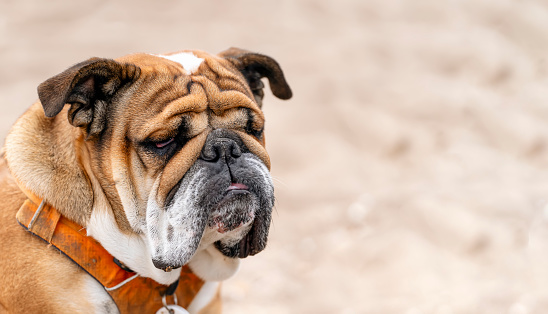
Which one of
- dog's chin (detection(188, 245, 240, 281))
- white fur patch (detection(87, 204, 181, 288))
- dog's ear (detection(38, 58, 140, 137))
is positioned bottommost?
white fur patch (detection(87, 204, 181, 288))

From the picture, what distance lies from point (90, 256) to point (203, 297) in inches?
31.5

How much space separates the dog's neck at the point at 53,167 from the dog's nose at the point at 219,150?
25.3 inches

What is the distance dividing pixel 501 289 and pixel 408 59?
3634 millimetres

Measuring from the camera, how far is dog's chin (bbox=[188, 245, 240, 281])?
136 inches

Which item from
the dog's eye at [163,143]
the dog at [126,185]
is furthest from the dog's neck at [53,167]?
the dog's eye at [163,143]

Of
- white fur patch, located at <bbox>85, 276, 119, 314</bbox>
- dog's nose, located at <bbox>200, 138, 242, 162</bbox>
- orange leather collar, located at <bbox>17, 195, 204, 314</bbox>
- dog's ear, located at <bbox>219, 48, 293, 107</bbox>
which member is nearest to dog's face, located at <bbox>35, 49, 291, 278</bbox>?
dog's nose, located at <bbox>200, 138, 242, 162</bbox>

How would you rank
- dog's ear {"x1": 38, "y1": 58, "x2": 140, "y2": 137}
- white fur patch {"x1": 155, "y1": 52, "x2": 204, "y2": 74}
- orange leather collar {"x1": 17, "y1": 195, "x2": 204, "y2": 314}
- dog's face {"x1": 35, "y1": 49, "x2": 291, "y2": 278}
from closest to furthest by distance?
dog's ear {"x1": 38, "y1": 58, "x2": 140, "y2": 137}, dog's face {"x1": 35, "y1": 49, "x2": 291, "y2": 278}, orange leather collar {"x1": 17, "y1": 195, "x2": 204, "y2": 314}, white fur patch {"x1": 155, "y1": 52, "x2": 204, "y2": 74}

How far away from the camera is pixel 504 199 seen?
562cm

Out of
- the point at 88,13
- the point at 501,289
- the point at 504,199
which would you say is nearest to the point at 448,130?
the point at 504,199

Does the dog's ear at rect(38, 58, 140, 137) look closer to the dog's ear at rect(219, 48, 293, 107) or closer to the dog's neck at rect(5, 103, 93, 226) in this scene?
the dog's neck at rect(5, 103, 93, 226)

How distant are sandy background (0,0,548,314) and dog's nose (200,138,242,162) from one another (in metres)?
2.27

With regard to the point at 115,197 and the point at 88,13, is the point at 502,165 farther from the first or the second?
the point at 88,13

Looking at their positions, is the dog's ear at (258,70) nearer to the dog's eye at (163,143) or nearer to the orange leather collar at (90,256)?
the dog's eye at (163,143)

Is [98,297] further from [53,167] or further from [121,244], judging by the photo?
[53,167]
